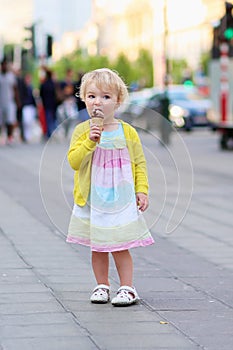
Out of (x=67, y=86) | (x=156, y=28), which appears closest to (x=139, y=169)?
(x=67, y=86)

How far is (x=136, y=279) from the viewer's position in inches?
310

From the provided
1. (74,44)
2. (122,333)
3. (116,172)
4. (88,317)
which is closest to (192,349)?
(122,333)

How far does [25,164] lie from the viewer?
20922 millimetres

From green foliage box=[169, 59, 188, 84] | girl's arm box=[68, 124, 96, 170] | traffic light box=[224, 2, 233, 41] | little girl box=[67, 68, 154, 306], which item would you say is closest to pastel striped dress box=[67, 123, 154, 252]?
little girl box=[67, 68, 154, 306]

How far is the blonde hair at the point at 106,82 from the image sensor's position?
6.70 metres

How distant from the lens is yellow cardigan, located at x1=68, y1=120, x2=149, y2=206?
266 inches

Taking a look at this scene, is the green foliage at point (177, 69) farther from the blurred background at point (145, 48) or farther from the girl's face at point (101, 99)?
the girl's face at point (101, 99)

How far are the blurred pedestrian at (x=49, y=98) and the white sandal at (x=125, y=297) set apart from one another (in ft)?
76.1

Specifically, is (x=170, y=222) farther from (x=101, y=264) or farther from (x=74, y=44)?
(x=74, y=44)

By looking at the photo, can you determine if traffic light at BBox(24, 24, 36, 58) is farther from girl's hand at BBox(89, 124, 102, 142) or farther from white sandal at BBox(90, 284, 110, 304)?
girl's hand at BBox(89, 124, 102, 142)


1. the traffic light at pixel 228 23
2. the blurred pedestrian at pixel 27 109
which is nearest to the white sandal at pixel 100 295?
the traffic light at pixel 228 23

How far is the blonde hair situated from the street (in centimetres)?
29

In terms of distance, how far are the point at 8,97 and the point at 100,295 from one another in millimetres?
21620

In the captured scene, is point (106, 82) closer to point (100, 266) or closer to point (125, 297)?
point (100, 266)
